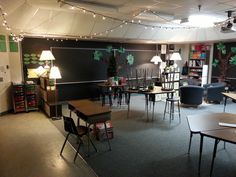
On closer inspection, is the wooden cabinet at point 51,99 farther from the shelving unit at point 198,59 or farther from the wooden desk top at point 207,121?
the shelving unit at point 198,59

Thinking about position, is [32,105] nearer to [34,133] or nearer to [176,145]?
[34,133]

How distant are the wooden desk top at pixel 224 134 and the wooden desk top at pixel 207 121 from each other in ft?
0.37

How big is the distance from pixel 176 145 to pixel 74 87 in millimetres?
4906

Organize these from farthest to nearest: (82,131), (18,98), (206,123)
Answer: (18,98) < (82,131) < (206,123)

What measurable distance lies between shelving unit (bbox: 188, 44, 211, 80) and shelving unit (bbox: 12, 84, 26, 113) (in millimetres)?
7753

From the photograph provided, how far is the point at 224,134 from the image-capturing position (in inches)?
103

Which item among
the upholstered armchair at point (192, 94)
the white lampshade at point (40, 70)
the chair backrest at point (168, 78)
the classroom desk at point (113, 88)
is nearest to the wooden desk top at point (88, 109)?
the classroom desk at point (113, 88)

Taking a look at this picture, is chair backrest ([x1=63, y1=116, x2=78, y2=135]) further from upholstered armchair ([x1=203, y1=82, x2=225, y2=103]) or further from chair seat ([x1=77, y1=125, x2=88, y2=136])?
upholstered armchair ([x1=203, y1=82, x2=225, y2=103])

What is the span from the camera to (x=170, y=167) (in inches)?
122

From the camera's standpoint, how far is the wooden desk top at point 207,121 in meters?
2.85

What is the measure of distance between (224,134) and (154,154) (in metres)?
1.31

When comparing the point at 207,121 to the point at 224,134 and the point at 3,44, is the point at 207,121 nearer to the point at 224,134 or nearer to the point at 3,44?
the point at 224,134

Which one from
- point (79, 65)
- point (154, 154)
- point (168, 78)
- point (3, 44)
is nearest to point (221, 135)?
point (154, 154)

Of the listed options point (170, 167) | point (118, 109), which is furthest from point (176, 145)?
point (118, 109)
